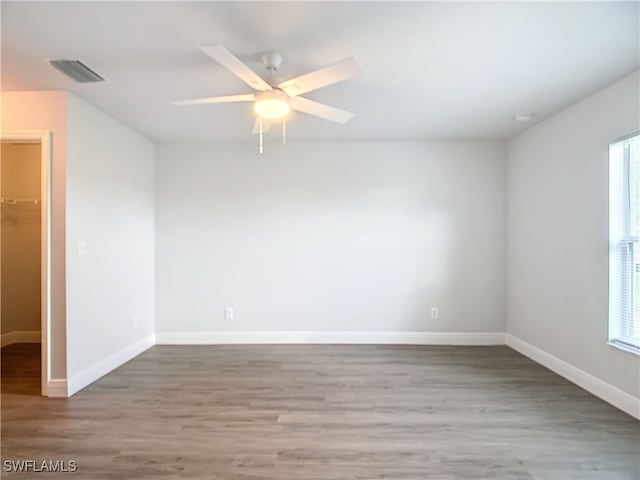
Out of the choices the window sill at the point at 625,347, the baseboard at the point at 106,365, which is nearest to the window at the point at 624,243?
Result: the window sill at the point at 625,347

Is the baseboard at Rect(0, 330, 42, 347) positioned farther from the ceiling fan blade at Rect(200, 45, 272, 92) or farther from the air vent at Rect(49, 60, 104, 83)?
the ceiling fan blade at Rect(200, 45, 272, 92)

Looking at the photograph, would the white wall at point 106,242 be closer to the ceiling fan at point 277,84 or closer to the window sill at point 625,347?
the ceiling fan at point 277,84

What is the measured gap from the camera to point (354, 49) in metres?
2.36

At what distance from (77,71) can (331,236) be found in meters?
2.98

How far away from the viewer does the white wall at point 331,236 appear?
15.4 feet

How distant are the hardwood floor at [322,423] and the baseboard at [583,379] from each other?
0.27ft

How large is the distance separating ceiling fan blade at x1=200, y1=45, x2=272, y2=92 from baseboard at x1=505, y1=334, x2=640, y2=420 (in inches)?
130

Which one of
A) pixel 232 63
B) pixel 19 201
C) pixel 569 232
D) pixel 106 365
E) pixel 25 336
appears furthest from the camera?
pixel 25 336

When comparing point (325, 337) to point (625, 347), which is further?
point (325, 337)

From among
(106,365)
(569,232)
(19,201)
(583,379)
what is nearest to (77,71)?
(106,365)

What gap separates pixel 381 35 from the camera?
221 cm

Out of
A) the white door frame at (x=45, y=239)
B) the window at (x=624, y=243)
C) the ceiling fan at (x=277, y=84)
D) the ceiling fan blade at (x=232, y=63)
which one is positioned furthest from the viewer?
the white door frame at (x=45, y=239)

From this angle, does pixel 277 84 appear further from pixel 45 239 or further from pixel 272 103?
pixel 45 239

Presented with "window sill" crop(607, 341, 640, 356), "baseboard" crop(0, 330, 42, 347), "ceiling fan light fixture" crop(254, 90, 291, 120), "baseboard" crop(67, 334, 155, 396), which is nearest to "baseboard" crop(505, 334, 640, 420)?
"window sill" crop(607, 341, 640, 356)
